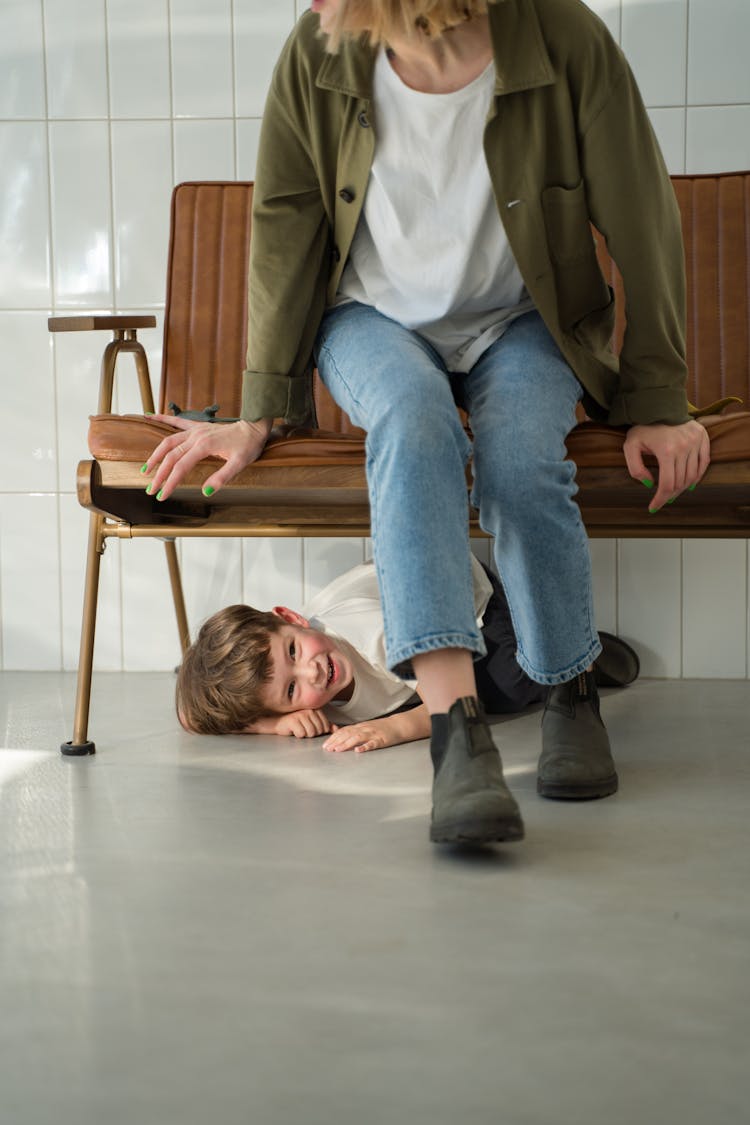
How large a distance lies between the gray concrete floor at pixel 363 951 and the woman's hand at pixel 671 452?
0.43 metres

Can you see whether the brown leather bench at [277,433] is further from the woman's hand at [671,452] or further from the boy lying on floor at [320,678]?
the boy lying on floor at [320,678]

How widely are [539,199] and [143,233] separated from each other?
1.39 meters

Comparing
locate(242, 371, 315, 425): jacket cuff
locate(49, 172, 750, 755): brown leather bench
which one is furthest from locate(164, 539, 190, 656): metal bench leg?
locate(242, 371, 315, 425): jacket cuff

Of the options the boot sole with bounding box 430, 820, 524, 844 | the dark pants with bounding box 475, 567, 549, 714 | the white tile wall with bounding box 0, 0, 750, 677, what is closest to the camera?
the boot sole with bounding box 430, 820, 524, 844

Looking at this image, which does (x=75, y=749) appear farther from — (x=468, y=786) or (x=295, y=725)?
(x=468, y=786)

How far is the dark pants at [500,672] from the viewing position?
7.22 ft

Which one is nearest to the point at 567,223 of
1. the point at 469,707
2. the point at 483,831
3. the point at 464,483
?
the point at 464,483

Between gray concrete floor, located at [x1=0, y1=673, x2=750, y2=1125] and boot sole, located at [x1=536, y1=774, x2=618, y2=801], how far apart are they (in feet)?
0.07

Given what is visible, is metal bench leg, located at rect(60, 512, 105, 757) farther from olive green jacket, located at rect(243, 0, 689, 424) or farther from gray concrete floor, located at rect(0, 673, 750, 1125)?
olive green jacket, located at rect(243, 0, 689, 424)

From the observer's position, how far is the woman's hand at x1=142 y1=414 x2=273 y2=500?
1.67 m

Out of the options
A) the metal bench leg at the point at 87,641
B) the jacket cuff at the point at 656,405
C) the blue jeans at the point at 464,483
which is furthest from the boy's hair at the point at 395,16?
the metal bench leg at the point at 87,641

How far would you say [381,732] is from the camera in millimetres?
1992

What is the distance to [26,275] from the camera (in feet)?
8.97

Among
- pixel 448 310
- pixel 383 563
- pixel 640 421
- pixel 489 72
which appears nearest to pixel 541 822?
pixel 383 563
